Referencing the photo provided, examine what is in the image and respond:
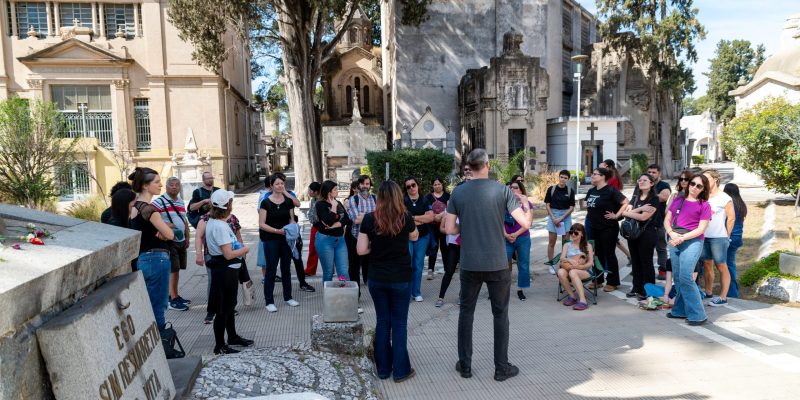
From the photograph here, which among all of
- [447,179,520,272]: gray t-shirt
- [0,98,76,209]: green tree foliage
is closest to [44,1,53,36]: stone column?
[0,98,76,209]: green tree foliage

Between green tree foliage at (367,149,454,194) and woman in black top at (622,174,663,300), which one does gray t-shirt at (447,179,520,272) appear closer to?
woman in black top at (622,174,663,300)

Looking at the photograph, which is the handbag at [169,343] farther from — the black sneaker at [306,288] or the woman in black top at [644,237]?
the woman in black top at [644,237]

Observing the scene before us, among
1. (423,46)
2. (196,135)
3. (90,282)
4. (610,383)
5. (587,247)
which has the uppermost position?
(423,46)

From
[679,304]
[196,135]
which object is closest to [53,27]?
[196,135]

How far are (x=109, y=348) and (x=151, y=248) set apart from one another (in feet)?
8.63

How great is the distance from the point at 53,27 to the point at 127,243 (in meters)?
26.0

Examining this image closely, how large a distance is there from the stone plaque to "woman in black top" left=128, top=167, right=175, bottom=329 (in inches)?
68.8

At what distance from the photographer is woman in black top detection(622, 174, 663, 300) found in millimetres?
7113

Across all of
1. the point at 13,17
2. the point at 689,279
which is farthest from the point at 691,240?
the point at 13,17

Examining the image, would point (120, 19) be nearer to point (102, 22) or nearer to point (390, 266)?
point (102, 22)

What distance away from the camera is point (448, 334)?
594 centimetres

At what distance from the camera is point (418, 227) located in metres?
7.05

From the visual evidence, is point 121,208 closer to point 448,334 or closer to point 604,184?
point 448,334

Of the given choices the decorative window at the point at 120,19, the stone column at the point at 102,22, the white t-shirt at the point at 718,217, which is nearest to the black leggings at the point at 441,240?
the white t-shirt at the point at 718,217
